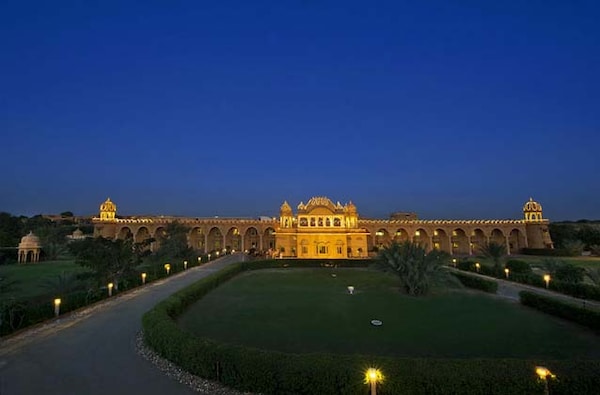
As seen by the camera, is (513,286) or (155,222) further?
(155,222)

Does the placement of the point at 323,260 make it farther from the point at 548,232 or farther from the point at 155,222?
the point at 548,232

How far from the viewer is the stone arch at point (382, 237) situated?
2085 inches

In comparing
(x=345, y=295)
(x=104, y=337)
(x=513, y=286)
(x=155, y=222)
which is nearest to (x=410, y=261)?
(x=345, y=295)

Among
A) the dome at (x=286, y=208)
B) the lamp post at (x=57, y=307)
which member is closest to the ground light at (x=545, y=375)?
the lamp post at (x=57, y=307)

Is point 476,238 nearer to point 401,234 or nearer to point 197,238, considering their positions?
point 401,234

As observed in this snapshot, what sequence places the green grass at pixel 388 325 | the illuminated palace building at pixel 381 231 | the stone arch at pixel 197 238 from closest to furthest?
the green grass at pixel 388 325 < the illuminated palace building at pixel 381 231 < the stone arch at pixel 197 238

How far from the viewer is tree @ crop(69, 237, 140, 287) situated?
679 inches

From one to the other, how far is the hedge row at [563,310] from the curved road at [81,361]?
39.4 feet

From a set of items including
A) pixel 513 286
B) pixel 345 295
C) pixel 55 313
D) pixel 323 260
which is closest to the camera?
pixel 55 313

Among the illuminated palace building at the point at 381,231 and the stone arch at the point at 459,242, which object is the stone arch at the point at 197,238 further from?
the stone arch at the point at 459,242

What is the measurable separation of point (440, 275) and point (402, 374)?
41.3 feet

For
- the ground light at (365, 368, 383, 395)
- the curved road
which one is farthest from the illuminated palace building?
the ground light at (365, 368, 383, 395)

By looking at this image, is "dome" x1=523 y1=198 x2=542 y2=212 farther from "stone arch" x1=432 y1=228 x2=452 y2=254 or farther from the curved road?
the curved road

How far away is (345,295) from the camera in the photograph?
17.4 metres
